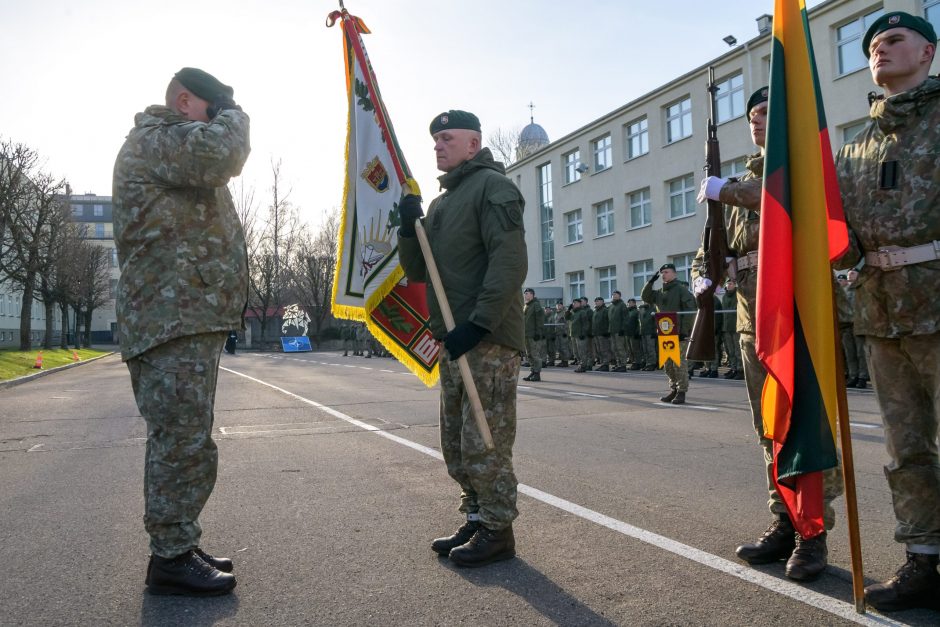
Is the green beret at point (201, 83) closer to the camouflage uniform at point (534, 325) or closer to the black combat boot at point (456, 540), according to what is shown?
the black combat boot at point (456, 540)

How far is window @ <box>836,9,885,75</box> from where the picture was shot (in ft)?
77.4

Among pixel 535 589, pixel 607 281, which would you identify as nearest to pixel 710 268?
pixel 535 589

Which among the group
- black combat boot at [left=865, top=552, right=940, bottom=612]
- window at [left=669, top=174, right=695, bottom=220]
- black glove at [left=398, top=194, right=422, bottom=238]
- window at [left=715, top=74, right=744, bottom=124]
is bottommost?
black combat boot at [left=865, top=552, right=940, bottom=612]

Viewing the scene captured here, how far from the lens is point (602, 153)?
3750cm

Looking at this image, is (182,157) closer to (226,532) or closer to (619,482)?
(226,532)

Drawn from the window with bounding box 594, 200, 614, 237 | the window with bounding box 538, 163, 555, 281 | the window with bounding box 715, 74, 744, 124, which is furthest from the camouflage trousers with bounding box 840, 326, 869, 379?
the window with bounding box 538, 163, 555, 281

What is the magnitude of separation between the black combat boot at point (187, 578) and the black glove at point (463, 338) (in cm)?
135

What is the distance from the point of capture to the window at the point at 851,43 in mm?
23592

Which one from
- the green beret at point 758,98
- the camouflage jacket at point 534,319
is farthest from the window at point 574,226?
the green beret at point 758,98

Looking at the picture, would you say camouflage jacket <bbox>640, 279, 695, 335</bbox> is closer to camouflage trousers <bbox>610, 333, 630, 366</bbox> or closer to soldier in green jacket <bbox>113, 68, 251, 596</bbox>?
camouflage trousers <bbox>610, 333, 630, 366</bbox>

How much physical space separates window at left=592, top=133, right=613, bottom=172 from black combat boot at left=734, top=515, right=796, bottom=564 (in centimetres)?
3407

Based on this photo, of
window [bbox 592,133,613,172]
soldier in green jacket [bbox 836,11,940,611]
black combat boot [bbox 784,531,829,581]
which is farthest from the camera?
window [bbox 592,133,613,172]

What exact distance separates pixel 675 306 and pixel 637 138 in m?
20.8

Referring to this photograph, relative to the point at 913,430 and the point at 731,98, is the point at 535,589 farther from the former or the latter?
the point at 731,98
